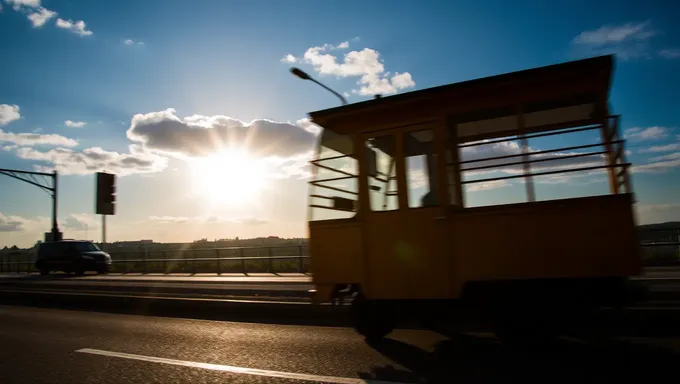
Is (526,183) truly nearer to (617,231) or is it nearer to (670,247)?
(617,231)

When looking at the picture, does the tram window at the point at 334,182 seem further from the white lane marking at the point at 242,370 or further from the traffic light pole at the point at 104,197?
the traffic light pole at the point at 104,197

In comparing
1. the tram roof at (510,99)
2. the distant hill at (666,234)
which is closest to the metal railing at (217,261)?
the distant hill at (666,234)

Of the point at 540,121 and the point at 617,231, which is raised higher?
the point at 540,121

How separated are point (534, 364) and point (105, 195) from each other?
99.1 ft

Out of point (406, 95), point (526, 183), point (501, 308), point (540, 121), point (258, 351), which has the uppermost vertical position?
point (406, 95)

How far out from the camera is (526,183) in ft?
17.1

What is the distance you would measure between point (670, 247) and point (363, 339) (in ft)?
47.6

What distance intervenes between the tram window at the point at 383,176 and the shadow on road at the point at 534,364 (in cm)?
177

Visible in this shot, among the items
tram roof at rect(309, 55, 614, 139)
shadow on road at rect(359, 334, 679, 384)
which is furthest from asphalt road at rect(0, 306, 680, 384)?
tram roof at rect(309, 55, 614, 139)

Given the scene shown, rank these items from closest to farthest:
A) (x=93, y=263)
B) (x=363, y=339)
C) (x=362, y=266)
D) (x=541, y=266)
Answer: (x=541, y=266), (x=362, y=266), (x=363, y=339), (x=93, y=263)

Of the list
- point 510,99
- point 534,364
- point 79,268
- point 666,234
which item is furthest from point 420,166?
point 79,268

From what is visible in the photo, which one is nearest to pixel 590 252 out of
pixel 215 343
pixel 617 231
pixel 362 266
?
pixel 617 231

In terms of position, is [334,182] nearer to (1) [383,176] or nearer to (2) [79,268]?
(1) [383,176]

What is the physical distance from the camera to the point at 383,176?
6355mm
